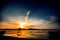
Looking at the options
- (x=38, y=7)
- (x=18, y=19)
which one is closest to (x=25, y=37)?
(x=18, y=19)

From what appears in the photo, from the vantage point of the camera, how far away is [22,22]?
403 centimetres

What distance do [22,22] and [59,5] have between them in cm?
81

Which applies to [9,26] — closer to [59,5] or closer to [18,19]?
[18,19]

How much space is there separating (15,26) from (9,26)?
12 cm

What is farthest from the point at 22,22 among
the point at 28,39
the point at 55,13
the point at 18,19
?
the point at 55,13

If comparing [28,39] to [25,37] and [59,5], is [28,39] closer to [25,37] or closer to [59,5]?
[25,37]

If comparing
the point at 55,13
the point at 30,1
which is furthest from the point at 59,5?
the point at 30,1

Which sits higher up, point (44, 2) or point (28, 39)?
point (44, 2)

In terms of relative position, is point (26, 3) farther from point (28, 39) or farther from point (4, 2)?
point (28, 39)

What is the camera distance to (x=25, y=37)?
4012mm

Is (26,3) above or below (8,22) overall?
above

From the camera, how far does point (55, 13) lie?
13.2ft

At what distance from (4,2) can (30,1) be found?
522 mm

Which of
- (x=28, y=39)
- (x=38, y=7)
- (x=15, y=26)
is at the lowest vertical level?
(x=28, y=39)
